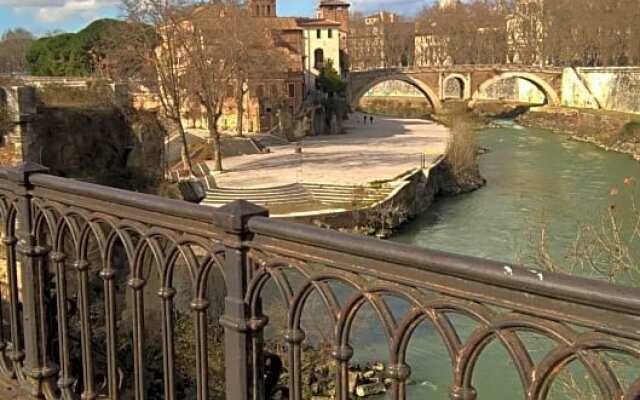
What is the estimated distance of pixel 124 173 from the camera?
47.9ft

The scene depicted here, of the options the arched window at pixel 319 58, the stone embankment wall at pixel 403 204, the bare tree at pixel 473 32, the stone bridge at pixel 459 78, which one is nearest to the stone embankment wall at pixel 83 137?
the stone embankment wall at pixel 403 204

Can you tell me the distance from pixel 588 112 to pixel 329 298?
4823 cm

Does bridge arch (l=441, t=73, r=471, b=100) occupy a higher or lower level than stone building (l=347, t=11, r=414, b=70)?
lower

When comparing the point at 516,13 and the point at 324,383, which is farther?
the point at 516,13

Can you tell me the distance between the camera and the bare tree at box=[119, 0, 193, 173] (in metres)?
24.0

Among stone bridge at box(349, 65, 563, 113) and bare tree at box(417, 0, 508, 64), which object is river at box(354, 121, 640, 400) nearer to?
stone bridge at box(349, 65, 563, 113)

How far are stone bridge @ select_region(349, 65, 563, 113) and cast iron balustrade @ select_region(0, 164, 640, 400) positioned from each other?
51271 mm

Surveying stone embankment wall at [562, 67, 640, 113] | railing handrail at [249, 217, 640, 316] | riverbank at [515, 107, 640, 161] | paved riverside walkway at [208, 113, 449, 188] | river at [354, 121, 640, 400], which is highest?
stone embankment wall at [562, 67, 640, 113]

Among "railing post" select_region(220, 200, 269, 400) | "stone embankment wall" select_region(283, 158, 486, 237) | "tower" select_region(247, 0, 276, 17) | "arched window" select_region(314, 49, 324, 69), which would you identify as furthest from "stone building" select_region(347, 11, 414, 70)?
"railing post" select_region(220, 200, 269, 400)

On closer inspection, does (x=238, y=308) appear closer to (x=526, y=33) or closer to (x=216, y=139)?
(x=216, y=139)

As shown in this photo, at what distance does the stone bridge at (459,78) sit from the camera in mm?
54000

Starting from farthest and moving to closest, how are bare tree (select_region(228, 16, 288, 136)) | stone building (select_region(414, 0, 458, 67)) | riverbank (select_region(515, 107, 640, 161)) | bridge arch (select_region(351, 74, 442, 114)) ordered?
stone building (select_region(414, 0, 458, 67))
bridge arch (select_region(351, 74, 442, 114))
riverbank (select_region(515, 107, 640, 161))
bare tree (select_region(228, 16, 288, 136))

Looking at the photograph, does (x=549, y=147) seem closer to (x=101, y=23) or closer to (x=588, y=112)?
(x=588, y=112)

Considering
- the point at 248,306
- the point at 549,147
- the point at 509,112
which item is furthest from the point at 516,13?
the point at 248,306
